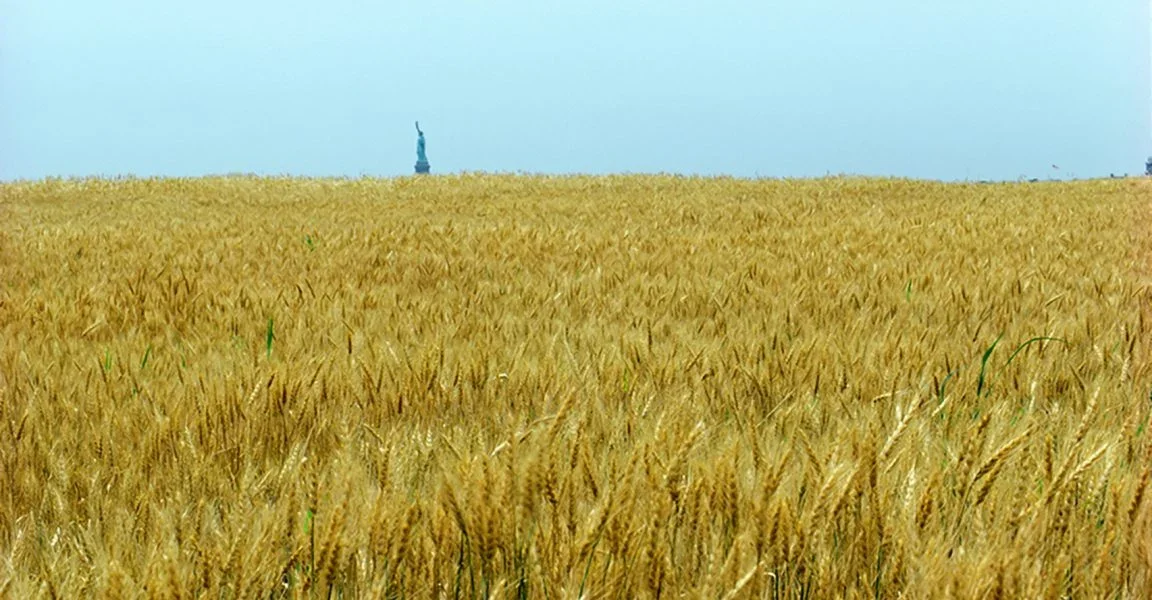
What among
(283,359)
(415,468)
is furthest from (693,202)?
(415,468)

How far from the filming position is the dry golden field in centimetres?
121

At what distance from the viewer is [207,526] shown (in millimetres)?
1371

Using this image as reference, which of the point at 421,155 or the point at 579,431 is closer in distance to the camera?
the point at 579,431

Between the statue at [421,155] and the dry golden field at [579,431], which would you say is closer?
the dry golden field at [579,431]

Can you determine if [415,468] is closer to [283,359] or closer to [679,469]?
[679,469]

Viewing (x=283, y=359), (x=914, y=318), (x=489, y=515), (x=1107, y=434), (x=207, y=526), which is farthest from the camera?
(x=914, y=318)

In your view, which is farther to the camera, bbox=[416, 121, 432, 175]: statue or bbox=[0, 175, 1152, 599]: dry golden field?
bbox=[416, 121, 432, 175]: statue

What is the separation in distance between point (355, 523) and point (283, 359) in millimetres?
1466

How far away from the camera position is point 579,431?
1523 mm

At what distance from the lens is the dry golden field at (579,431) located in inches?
47.7

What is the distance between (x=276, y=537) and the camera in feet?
4.08

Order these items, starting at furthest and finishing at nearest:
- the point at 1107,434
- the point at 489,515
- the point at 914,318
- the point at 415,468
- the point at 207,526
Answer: the point at 914,318 < the point at 1107,434 < the point at 415,468 < the point at 207,526 < the point at 489,515

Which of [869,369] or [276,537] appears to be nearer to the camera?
[276,537]

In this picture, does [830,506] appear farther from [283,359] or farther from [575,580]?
[283,359]
